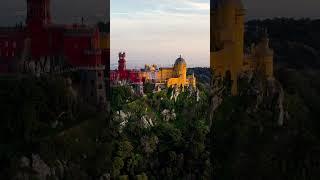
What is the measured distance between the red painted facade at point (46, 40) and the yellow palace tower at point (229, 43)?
102 centimetres

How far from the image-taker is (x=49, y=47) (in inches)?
204

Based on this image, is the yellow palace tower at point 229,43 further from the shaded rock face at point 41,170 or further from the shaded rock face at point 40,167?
the shaded rock face at point 40,167

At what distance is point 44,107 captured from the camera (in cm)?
508

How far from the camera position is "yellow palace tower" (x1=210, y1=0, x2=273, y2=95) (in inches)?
208

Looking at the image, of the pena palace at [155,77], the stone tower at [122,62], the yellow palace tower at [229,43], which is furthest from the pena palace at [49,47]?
the yellow palace tower at [229,43]

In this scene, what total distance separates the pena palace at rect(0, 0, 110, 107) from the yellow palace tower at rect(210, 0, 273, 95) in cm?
97

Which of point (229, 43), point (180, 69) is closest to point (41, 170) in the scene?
point (180, 69)

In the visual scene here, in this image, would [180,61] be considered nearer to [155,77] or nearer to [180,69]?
[180,69]

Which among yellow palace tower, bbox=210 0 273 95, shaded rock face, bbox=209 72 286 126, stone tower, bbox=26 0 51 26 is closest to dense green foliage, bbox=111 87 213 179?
shaded rock face, bbox=209 72 286 126

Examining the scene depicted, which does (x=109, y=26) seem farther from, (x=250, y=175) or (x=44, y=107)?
(x=250, y=175)

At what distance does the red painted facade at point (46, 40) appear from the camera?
5148 mm

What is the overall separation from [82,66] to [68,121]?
0.50 metres

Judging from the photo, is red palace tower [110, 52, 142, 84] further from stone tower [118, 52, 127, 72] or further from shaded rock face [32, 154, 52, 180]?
shaded rock face [32, 154, 52, 180]

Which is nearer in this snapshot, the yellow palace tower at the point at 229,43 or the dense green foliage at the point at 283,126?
the dense green foliage at the point at 283,126
